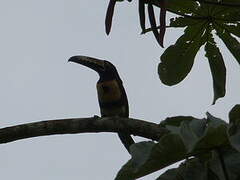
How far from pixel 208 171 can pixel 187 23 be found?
2.01 m

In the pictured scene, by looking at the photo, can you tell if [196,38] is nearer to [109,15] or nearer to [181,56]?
[181,56]

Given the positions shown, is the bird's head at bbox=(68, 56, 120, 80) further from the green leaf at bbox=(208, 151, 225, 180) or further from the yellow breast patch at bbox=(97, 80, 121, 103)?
the green leaf at bbox=(208, 151, 225, 180)

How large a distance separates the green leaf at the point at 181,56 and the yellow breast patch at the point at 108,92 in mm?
2787

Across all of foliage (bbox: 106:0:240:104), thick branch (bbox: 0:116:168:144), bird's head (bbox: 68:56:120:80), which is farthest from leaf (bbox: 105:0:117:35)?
bird's head (bbox: 68:56:120:80)

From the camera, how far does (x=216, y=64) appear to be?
420 cm

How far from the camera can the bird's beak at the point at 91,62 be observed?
20.5ft

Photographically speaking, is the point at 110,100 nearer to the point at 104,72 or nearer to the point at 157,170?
the point at 104,72

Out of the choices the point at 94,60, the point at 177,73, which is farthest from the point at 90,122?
the point at 94,60

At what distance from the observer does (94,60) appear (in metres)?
6.70

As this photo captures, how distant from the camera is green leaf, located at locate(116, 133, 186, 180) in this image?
6.86 feet

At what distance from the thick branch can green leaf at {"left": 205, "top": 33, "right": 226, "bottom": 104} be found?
0.85 metres

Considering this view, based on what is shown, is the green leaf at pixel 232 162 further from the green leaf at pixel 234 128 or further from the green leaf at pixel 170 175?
the green leaf at pixel 170 175

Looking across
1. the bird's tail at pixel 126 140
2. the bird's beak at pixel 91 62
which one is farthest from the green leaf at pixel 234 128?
the bird's beak at pixel 91 62

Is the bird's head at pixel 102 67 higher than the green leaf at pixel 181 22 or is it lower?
lower
